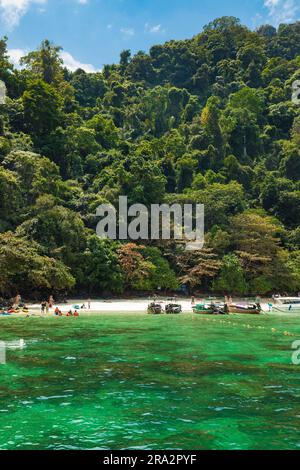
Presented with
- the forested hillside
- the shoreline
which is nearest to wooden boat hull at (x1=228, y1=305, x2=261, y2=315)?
the shoreline

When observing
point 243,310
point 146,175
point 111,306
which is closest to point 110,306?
point 111,306

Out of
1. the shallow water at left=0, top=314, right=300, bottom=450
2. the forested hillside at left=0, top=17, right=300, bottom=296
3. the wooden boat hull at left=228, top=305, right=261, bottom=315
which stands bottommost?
the shallow water at left=0, top=314, right=300, bottom=450

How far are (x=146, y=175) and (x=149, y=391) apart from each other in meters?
45.4

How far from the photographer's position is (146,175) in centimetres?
5806

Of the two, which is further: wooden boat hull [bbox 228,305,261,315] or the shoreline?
wooden boat hull [bbox 228,305,261,315]

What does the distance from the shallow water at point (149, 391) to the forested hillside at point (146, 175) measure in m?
20.4

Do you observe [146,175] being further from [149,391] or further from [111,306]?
[149,391]

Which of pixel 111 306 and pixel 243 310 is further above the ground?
pixel 111 306

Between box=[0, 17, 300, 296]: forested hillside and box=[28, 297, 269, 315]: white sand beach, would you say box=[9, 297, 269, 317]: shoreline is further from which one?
box=[0, 17, 300, 296]: forested hillside

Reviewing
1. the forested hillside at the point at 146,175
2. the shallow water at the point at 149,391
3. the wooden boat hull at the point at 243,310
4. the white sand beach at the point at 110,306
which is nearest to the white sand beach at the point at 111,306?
the white sand beach at the point at 110,306

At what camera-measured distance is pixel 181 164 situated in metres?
69.8

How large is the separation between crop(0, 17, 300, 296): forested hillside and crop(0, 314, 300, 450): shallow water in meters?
20.4

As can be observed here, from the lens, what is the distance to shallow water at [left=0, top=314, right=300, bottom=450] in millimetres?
10359

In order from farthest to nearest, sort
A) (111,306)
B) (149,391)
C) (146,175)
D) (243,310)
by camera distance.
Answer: (146,175) < (111,306) < (243,310) < (149,391)
